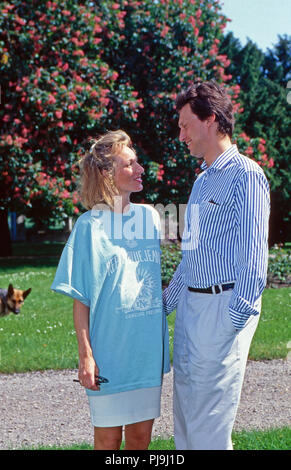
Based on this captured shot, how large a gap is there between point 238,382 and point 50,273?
39.7ft

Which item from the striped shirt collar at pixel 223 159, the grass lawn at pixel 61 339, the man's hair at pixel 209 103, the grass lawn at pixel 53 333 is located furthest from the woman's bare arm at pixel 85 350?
the grass lawn at pixel 53 333

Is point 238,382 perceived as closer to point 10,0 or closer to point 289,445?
point 289,445

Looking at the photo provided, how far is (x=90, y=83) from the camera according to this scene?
52.9ft

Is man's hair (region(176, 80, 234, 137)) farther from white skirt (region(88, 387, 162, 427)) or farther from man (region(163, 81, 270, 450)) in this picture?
white skirt (region(88, 387, 162, 427))

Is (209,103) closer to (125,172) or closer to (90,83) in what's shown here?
(125,172)

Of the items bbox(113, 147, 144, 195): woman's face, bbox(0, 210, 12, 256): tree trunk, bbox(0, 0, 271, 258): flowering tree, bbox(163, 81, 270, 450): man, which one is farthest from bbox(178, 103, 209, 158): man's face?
bbox(0, 210, 12, 256): tree trunk

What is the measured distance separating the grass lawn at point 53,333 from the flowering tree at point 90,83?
477 cm

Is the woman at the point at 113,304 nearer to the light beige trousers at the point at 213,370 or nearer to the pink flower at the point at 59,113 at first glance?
the light beige trousers at the point at 213,370

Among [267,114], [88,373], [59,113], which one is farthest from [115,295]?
[267,114]

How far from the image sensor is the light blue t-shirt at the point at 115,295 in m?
2.83

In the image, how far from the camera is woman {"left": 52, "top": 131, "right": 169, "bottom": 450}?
283cm

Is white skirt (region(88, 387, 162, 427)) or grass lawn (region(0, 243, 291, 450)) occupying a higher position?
white skirt (region(88, 387, 162, 427))

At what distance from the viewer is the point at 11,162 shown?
14.5 metres

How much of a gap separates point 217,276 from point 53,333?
5.39 metres
